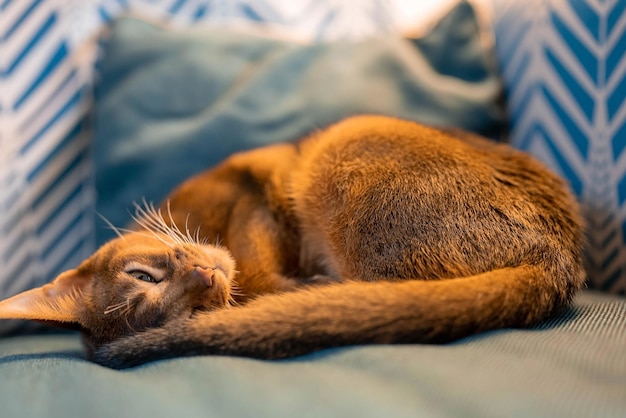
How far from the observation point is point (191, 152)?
1.52 m

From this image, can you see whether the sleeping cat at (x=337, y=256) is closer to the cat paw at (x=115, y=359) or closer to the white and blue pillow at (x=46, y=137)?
the cat paw at (x=115, y=359)

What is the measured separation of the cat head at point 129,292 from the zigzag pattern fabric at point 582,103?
0.84m

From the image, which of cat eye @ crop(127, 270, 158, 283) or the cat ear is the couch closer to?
the cat ear

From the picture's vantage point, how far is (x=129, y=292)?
106 centimetres

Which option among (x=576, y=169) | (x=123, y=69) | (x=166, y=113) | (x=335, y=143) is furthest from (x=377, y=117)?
(x=123, y=69)

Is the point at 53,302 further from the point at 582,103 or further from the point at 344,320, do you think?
the point at 582,103

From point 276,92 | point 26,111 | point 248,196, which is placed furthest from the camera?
point 276,92

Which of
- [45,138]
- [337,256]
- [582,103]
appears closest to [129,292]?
[337,256]

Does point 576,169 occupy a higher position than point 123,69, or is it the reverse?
point 123,69

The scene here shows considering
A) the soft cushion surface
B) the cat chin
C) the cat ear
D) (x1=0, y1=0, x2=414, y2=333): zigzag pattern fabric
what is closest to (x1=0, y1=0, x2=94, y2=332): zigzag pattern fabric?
(x1=0, y1=0, x2=414, y2=333): zigzag pattern fabric

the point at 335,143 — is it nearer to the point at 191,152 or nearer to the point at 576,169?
the point at 191,152

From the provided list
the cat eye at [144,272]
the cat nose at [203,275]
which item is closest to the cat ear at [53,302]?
the cat eye at [144,272]

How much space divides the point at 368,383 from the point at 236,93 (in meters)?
1.04

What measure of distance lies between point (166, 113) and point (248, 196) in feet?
1.30
